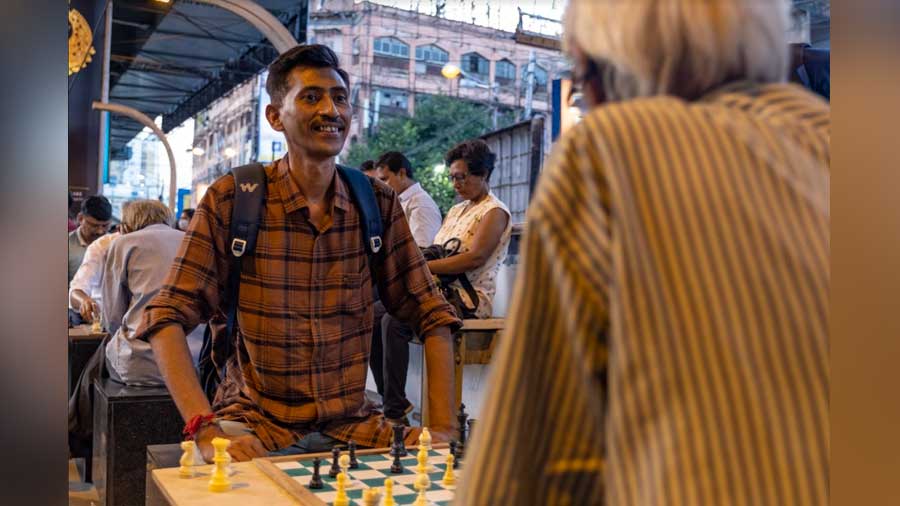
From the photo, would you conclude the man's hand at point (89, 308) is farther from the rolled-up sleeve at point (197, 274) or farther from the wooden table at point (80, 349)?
the rolled-up sleeve at point (197, 274)

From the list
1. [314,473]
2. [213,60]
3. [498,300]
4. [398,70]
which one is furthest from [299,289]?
[213,60]

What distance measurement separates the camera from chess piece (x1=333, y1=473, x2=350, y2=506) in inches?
51.4

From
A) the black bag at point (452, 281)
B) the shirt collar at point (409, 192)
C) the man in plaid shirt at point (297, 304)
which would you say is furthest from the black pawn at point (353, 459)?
the shirt collar at point (409, 192)

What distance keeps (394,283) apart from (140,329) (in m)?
0.55

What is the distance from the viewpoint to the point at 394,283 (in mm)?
1978

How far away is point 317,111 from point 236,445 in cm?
71

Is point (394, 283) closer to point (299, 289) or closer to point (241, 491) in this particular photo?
point (299, 289)

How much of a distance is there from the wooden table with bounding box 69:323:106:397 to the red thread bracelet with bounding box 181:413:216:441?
303 centimetres

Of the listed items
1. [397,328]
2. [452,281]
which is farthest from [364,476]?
[397,328]

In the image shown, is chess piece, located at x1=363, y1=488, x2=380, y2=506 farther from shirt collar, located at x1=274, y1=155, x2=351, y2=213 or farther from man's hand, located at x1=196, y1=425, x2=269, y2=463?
shirt collar, located at x1=274, y1=155, x2=351, y2=213

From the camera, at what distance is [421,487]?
1.36m

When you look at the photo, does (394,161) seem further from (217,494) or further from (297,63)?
(217,494)

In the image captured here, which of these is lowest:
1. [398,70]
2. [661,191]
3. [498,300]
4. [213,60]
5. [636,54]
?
[498,300]
